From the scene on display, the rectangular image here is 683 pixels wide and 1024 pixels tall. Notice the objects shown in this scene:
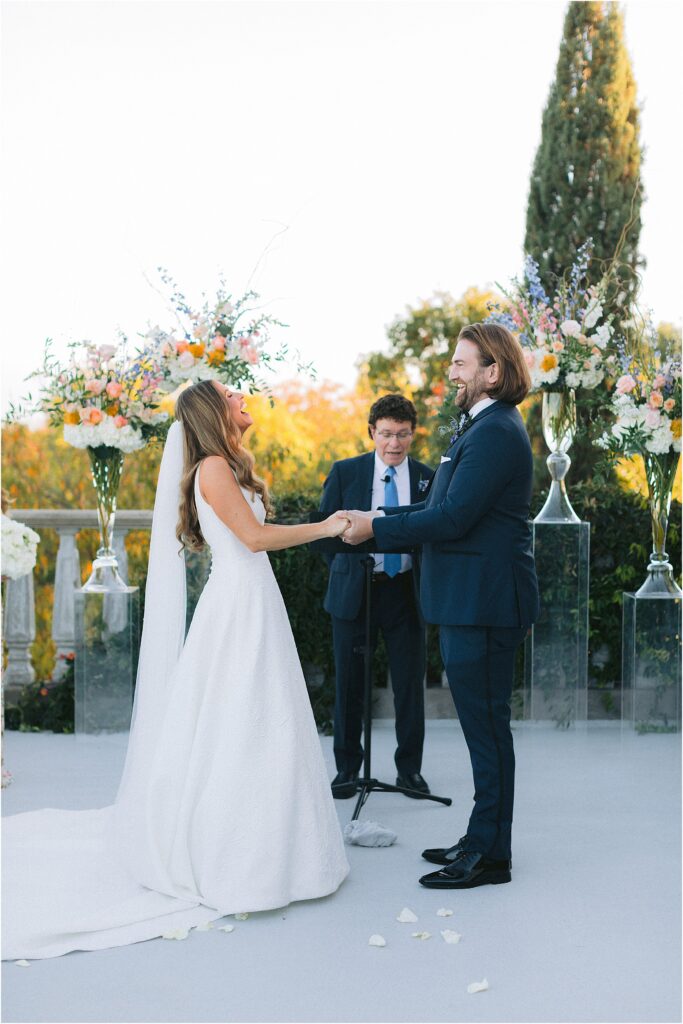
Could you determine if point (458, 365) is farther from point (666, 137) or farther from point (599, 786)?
point (666, 137)

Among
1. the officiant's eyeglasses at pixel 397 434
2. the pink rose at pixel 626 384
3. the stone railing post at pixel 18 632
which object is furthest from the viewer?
the stone railing post at pixel 18 632

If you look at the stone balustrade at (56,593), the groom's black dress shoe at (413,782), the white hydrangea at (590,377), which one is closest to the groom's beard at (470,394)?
the groom's black dress shoe at (413,782)

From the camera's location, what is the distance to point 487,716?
344cm

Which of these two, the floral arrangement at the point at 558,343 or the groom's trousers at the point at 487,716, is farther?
the floral arrangement at the point at 558,343

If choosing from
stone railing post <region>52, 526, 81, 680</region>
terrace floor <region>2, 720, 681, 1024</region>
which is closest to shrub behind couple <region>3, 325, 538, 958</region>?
terrace floor <region>2, 720, 681, 1024</region>

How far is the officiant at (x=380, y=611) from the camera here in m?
4.35

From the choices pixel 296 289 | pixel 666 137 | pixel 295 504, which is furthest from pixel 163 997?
pixel 296 289

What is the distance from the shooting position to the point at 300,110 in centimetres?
962

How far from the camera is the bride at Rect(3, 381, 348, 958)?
3.12 m

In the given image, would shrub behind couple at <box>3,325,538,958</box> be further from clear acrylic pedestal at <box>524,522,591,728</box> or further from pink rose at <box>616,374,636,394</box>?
clear acrylic pedestal at <box>524,522,591,728</box>

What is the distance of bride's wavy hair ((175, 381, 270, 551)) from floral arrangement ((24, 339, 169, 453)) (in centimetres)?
178

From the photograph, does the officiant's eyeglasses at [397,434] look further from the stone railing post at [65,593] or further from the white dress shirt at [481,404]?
the stone railing post at [65,593]

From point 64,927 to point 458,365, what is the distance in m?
2.09

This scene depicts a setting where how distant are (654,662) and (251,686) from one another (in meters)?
2.81
